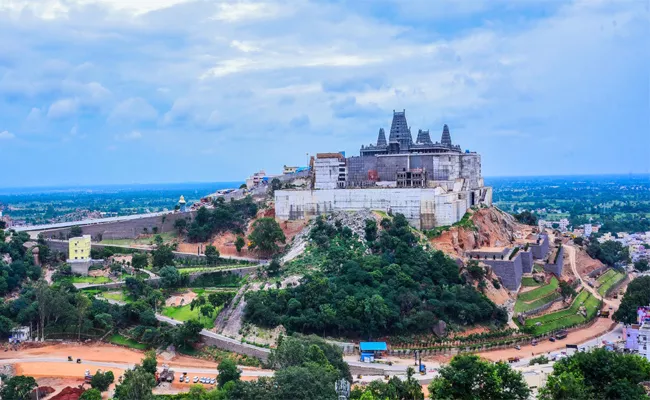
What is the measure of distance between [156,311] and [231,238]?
1609 centimetres

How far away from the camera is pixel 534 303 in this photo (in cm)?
5497

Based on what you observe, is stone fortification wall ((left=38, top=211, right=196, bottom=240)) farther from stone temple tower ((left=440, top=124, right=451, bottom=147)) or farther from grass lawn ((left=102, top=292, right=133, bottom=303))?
stone temple tower ((left=440, top=124, right=451, bottom=147))

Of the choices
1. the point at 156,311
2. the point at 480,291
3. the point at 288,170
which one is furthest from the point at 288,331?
the point at 288,170

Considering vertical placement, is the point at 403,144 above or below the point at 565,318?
above

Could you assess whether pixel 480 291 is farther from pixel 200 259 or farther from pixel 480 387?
pixel 200 259

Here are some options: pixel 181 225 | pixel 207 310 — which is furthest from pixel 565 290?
pixel 181 225

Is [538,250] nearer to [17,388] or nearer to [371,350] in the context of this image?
[371,350]

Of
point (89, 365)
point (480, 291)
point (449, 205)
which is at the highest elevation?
point (449, 205)

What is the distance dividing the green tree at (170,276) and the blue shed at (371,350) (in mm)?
18593

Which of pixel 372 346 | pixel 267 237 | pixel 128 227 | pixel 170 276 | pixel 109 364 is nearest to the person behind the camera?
pixel 372 346

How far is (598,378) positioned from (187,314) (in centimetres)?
3018

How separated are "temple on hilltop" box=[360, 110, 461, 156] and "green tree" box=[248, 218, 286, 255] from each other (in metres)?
14.2

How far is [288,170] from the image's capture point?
3541 inches

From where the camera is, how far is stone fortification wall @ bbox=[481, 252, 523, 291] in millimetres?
54906
